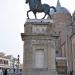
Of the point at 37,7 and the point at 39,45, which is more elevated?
the point at 37,7

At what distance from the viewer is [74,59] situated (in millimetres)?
69188

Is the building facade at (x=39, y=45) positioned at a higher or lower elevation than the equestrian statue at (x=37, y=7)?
lower

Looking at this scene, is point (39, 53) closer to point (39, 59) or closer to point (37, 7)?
point (39, 59)

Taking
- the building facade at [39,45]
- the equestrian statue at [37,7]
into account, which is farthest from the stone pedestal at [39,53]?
the equestrian statue at [37,7]

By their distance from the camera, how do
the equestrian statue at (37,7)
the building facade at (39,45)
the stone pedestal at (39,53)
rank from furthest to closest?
the equestrian statue at (37,7) → the building facade at (39,45) → the stone pedestal at (39,53)

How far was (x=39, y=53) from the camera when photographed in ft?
74.4

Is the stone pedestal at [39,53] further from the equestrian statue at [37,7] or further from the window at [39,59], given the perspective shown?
the equestrian statue at [37,7]

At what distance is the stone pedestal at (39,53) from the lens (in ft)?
73.4

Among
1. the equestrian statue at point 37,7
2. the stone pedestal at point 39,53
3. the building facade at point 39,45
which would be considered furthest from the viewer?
the equestrian statue at point 37,7

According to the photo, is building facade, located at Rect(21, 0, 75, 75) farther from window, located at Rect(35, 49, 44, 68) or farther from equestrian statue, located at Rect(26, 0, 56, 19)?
equestrian statue, located at Rect(26, 0, 56, 19)

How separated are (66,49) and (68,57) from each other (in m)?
2.47

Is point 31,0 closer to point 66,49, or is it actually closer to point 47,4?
point 47,4

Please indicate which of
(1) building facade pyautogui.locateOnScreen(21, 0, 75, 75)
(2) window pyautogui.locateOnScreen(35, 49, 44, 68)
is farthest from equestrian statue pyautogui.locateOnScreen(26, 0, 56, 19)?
(2) window pyautogui.locateOnScreen(35, 49, 44, 68)

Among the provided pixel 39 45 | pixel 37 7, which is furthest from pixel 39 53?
pixel 37 7
